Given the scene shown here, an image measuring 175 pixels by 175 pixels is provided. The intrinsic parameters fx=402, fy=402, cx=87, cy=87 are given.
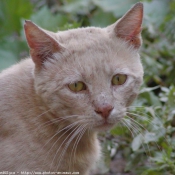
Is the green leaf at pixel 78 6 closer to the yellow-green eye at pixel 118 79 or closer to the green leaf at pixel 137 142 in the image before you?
the green leaf at pixel 137 142

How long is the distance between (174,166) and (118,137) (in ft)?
2.10

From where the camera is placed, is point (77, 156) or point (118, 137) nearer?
point (77, 156)

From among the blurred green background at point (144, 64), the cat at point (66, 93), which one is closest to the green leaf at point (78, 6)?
the blurred green background at point (144, 64)

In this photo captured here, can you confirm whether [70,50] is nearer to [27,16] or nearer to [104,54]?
[104,54]

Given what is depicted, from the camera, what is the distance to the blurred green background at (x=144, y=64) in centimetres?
275

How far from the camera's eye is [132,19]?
234 cm

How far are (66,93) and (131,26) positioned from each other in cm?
56

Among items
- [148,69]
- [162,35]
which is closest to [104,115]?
[148,69]

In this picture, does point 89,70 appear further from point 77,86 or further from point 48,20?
point 48,20

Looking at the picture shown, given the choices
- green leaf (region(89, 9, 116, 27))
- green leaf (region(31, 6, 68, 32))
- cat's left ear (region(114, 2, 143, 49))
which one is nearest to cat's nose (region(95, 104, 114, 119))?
cat's left ear (region(114, 2, 143, 49))

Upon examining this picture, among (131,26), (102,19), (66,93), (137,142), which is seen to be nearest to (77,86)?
(66,93)

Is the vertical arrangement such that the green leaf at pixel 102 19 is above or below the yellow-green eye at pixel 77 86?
above

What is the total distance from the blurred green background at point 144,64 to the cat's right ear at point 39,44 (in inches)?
24.8

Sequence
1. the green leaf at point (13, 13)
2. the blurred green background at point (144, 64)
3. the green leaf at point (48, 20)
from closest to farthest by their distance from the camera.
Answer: the blurred green background at point (144, 64) → the green leaf at point (48, 20) → the green leaf at point (13, 13)
